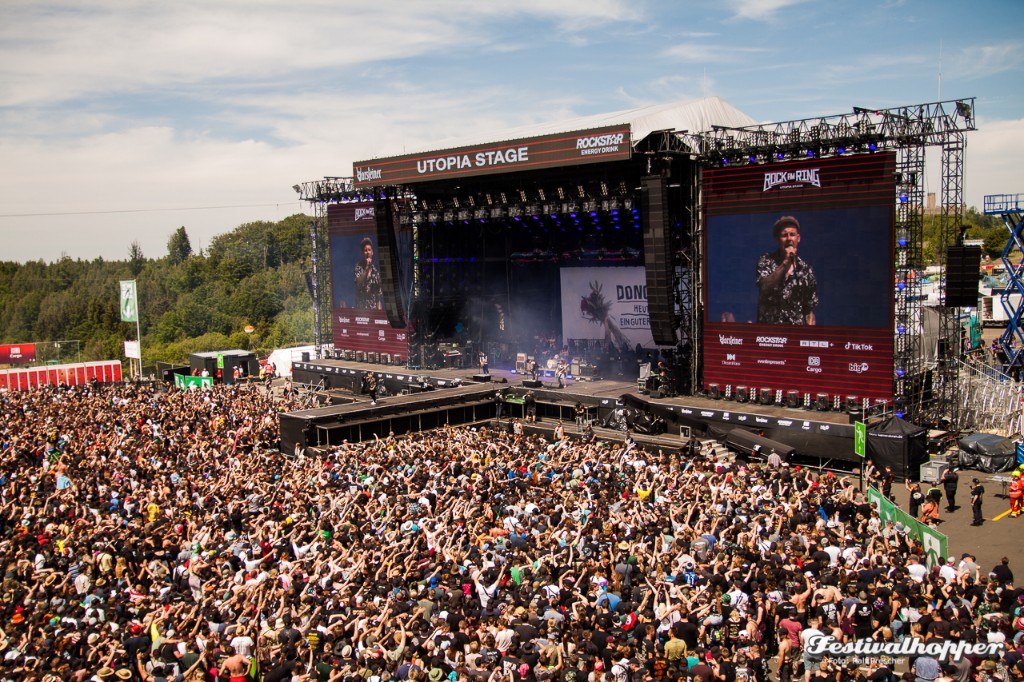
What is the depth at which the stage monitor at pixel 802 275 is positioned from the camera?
2466cm

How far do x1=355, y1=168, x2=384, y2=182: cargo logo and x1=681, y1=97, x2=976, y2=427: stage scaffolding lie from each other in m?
15.2

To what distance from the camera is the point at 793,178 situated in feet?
85.4

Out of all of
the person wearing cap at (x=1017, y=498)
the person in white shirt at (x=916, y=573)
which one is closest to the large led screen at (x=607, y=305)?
the person wearing cap at (x=1017, y=498)

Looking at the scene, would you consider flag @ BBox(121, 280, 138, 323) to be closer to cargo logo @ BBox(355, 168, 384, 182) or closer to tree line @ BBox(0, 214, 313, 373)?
tree line @ BBox(0, 214, 313, 373)

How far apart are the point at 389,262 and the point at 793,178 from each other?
1868 cm

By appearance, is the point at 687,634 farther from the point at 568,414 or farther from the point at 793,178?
the point at 568,414

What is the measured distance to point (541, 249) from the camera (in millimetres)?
40000

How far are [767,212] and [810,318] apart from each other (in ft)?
11.6

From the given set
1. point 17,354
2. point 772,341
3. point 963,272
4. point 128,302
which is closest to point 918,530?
point 772,341

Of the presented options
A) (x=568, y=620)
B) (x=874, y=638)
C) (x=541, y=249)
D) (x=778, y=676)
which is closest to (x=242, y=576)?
(x=568, y=620)

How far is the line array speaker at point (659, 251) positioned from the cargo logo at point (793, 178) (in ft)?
10.6

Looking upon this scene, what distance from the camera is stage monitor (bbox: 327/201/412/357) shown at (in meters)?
40.3

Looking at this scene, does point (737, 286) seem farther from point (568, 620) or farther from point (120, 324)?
point (120, 324)

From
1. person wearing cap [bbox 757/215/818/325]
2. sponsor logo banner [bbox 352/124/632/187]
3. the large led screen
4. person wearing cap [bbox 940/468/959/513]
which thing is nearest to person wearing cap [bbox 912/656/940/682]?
person wearing cap [bbox 940/468/959/513]
